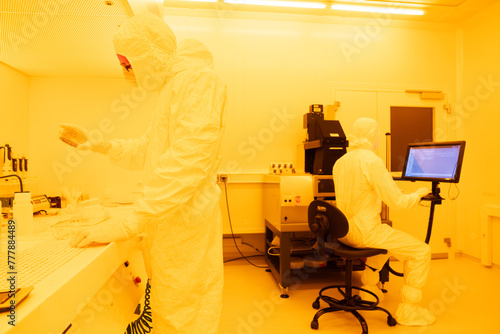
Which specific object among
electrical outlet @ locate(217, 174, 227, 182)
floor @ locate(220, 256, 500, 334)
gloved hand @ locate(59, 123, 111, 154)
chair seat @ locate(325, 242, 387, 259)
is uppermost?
gloved hand @ locate(59, 123, 111, 154)

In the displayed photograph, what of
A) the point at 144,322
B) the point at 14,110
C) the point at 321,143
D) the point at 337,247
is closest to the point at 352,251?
the point at 337,247

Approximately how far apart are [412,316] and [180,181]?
200 cm

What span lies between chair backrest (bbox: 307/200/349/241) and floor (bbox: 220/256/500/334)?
643 mm

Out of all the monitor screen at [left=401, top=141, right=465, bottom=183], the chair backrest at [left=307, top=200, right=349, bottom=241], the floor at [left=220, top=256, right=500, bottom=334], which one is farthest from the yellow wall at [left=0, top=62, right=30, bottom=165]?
the monitor screen at [left=401, top=141, right=465, bottom=183]

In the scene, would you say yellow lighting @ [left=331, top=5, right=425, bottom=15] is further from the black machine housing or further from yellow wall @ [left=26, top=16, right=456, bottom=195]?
the black machine housing

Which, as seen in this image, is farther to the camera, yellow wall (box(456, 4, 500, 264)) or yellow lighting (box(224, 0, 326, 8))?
yellow wall (box(456, 4, 500, 264))

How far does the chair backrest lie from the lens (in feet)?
6.11

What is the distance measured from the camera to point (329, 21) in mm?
3398

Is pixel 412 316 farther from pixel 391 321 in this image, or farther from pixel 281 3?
pixel 281 3

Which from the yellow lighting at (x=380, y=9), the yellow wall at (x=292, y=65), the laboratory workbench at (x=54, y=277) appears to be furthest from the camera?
the yellow wall at (x=292, y=65)

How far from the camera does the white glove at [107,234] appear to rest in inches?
35.6

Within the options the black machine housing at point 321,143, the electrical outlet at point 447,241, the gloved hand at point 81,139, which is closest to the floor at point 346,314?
the electrical outlet at point 447,241

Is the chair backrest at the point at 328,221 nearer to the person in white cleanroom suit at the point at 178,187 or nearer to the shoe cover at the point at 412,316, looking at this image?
the shoe cover at the point at 412,316

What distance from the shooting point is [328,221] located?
1.95m
